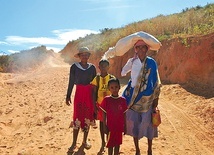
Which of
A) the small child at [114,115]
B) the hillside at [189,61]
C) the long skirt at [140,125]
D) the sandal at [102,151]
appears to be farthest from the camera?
the hillside at [189,61]

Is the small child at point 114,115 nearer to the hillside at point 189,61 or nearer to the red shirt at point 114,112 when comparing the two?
the red shirt at point 114,112

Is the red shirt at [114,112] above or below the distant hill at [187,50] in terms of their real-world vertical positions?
below

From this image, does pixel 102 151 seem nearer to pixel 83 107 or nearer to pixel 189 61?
pixel 83 107

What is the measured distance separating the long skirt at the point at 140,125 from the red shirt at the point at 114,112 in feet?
1.14

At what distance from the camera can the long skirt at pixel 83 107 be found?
5.23 m

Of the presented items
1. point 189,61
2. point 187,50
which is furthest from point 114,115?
point 187,50

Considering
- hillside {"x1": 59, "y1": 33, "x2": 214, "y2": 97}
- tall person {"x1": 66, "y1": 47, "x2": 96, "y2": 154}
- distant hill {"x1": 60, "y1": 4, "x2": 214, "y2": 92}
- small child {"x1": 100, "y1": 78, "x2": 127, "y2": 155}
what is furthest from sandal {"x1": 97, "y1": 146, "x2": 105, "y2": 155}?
distant hill {"x1": 60, "y1": 4, "x2": 214, "y2": 92}

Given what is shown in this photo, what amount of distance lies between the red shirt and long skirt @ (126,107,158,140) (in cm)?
35

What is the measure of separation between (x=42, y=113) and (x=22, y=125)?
35.7 inches

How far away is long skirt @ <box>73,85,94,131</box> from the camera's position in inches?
206

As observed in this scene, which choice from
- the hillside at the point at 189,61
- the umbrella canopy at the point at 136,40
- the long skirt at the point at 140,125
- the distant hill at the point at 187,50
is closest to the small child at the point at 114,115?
the long skirt at the point at 140,125

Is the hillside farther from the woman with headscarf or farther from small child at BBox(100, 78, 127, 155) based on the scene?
small child at BBox(100, 78, 127, 155)

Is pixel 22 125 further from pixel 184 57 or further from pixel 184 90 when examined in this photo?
pixel 184 57

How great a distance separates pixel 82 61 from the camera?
209 inches
